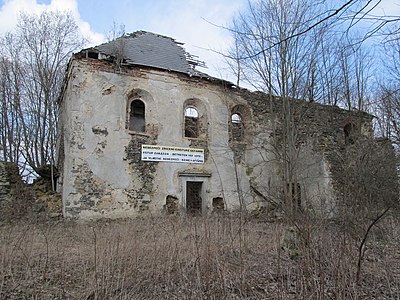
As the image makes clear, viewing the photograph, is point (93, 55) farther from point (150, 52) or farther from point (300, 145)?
point (300, 145)

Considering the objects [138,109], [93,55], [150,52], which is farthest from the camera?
[150,52]

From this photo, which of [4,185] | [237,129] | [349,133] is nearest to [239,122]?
[237,129]

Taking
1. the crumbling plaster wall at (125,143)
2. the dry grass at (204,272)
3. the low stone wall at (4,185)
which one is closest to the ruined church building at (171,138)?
the crumbling plaster wall at (125,143)

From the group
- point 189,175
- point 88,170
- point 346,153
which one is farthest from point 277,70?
point 88,170

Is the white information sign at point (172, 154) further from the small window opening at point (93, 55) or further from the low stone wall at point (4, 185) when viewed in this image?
the low stone wall at point (4, 185)

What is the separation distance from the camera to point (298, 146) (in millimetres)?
13766

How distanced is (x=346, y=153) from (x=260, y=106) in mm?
4164

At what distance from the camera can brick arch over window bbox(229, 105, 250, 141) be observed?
1466 centimetres

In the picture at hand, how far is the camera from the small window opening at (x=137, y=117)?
13642 millimetres

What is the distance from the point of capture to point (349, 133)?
15664 millimetres

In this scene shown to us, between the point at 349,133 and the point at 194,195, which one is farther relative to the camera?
the point at 349,133

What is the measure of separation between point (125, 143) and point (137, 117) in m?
2.01

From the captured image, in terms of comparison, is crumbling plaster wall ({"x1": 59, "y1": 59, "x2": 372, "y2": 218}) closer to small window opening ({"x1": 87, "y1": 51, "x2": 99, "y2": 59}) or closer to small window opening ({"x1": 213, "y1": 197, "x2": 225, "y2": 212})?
small window opening ({"x1": 213, "y1": 197, "x2": 225, "y2": 212})

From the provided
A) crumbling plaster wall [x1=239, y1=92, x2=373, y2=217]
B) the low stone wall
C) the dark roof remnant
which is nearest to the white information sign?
crumbling plaster wall [x1=239, y1=92, x2=373, y2=217]
